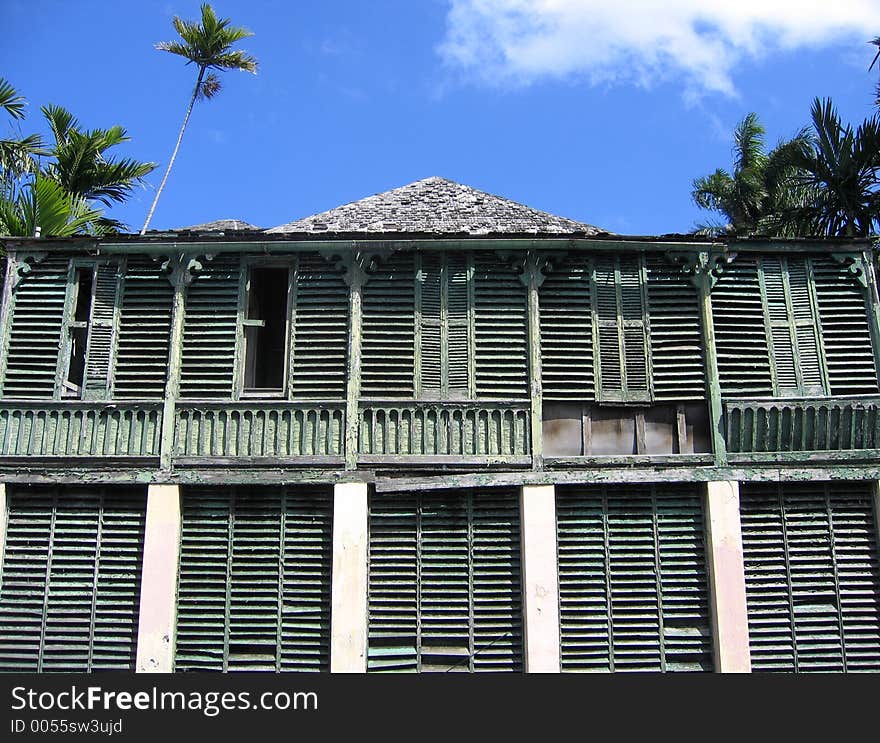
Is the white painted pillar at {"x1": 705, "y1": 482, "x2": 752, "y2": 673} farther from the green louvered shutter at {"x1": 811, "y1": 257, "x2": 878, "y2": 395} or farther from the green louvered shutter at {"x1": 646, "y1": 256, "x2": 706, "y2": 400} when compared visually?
the green louvered shutter at {"x1": 811, "y1": 257, "x2": 878, "y2": 395}

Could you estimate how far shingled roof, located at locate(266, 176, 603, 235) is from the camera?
13.7 metres

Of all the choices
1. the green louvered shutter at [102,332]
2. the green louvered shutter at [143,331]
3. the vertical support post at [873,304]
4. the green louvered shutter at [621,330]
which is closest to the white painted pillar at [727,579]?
the green louvered shutter at [621,330]

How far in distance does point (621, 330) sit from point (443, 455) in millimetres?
2935

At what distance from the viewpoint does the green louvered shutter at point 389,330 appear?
1230 cm

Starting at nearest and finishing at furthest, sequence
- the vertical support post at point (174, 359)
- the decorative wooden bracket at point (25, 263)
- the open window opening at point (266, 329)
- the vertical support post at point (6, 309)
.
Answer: the vertical support post at point (174, 359) < the vertical support post at point (6, 309) < the decorative wooden bracket at point (25, 263) < the open window opening at point (266, 329)

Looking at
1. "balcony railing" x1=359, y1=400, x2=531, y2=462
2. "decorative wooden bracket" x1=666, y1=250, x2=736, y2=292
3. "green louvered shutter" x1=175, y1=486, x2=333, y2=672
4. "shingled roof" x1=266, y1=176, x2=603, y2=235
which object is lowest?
"green louvered shutter" x1=175, y1=486, x2=333, y2=672

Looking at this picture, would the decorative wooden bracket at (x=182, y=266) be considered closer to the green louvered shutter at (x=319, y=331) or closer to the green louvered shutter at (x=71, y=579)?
the green louvered shutter at (x=319, y=331)

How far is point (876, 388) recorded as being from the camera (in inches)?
482

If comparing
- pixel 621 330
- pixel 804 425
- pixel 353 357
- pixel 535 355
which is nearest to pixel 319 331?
pixel 353 357

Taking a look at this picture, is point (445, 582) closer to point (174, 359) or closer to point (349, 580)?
point (349, 580)

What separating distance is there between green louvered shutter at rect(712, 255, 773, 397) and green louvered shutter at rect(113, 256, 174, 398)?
292 inches

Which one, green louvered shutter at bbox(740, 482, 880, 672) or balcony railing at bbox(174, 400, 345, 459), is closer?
Answer: green louvered shutter at bbox(740, 482, 880, 672)

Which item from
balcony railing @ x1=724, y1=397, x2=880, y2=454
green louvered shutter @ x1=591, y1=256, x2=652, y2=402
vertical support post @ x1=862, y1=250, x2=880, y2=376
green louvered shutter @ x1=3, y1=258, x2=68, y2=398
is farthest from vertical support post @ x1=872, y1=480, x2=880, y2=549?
green louvered shutter @ x1=3, y1=258, x2=68, y2=398

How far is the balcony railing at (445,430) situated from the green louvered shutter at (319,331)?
0.63 metres
